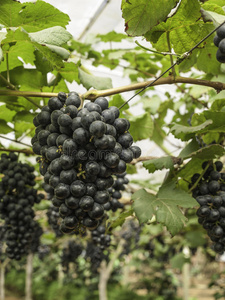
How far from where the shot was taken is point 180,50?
117 centimetres

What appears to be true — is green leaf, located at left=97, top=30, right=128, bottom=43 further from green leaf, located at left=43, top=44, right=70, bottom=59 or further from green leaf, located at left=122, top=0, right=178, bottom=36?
green leaf, located at left=43, top=44, right=70, bottom=59

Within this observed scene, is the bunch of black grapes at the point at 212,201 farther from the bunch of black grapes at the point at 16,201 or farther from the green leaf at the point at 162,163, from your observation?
the bunch of black grapes at the point at 16,201

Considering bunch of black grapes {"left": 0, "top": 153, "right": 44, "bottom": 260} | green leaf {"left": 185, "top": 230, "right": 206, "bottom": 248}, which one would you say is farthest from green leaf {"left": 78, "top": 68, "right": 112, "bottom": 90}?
green leaf {"left": 185, "top": 230, "right": 206, "bottom": 248}

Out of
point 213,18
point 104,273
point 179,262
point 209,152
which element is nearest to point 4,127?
point 209,152

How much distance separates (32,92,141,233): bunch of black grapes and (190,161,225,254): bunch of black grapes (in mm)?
466

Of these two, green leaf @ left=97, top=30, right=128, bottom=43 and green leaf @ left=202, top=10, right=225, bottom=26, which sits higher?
green leaf @ left=97, top=30, right=128, bottom=43

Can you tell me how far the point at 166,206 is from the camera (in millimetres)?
1212

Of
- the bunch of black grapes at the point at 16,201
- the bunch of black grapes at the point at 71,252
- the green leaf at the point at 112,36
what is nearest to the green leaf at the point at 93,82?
the bunch of black grapes at the point at 16,201

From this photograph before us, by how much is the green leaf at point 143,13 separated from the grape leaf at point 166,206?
0.69 m

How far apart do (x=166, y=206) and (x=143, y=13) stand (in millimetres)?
762

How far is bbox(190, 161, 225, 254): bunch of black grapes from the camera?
1184 mm

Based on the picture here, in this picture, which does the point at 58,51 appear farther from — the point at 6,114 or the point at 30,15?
the point at 6,114

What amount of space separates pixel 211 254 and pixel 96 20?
4.76 metres

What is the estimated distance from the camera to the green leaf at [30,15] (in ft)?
3.28
